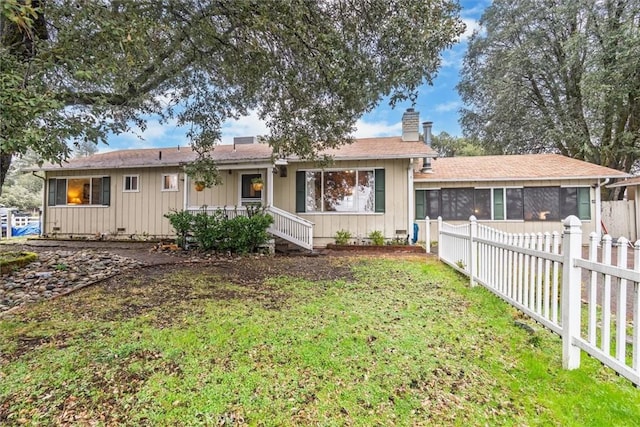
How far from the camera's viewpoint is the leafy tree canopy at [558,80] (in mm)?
13203

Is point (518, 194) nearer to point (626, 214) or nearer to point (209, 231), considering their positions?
point (626, 214)

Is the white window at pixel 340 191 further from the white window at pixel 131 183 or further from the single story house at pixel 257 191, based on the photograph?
the white window at pixel 131 183

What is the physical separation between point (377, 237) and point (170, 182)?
7.86m

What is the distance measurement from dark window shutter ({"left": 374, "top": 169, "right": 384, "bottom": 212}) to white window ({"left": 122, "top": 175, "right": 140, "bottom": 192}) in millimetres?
8942

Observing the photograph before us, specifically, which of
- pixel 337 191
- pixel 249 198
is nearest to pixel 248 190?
pixel 249 198

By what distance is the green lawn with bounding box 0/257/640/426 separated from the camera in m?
2.21

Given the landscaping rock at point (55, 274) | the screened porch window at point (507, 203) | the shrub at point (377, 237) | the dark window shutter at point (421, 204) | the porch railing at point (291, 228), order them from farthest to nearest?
1. the dark window shutter at point (421, 204)
2. the screened porch window at point (507, 203)
3. the shrub at point (377, 237)
4. the porch railing at point (291, 228)
5. the landscaping rock at point (55, 274)

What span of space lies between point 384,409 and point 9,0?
160 inches

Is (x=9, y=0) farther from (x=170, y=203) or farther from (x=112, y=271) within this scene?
(x=170, y=203)

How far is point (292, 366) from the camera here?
2803mm

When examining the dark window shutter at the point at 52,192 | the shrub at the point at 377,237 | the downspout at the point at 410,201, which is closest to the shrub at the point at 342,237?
the shrub at the point at 377,237

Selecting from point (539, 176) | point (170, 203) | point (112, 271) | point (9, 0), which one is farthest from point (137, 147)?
point (539, 176)

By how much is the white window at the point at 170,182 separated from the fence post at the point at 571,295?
39.9ft

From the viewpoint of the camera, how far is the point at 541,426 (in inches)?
81.4
